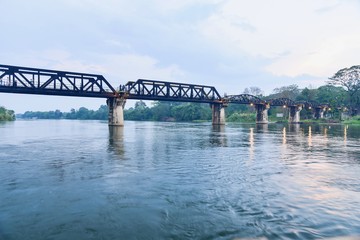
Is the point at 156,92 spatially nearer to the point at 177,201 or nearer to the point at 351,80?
the point at 177,201

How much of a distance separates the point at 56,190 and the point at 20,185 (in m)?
1.89

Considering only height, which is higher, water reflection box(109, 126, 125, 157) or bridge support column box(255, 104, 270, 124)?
bridge support column box(255, 104, 270, 124)

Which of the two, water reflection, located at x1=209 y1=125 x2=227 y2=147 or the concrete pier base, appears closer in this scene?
water reflection, located at x1=209 y1=125 x2=227 y2=147

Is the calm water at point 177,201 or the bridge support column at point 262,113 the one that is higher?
the bridge support column at point 262,113

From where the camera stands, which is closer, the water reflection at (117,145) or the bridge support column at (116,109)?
the water reflection at (117,145)

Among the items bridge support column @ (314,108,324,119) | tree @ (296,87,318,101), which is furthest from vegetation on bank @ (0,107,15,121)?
bridge support column @ (314,108,324,119)

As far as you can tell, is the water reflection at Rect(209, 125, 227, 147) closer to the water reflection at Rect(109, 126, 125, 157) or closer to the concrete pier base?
the water reflection at Rect(109, 126, 125, 157)

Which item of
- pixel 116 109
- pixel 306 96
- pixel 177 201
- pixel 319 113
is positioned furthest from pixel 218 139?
pixel 306 96

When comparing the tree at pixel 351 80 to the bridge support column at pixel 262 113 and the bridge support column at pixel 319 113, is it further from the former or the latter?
the bridge support column at pixel 262 113

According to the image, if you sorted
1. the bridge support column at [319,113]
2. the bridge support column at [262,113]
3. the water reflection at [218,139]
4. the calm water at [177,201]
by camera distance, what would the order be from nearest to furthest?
the calm water at [177,201]
the water reflection at [218,139]
the bridge support column at [262,113]
the bridge support column at [319,113]

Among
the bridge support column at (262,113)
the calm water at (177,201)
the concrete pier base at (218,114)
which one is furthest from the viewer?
the bridge support column at (262,113)

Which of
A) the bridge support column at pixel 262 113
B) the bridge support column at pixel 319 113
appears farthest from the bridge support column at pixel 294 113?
the bridge support column at pixel 319 113

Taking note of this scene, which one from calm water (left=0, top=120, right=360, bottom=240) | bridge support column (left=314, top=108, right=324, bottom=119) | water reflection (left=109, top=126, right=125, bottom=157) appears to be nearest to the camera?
calm water (left=0, top=120, right=360, bottom=240)

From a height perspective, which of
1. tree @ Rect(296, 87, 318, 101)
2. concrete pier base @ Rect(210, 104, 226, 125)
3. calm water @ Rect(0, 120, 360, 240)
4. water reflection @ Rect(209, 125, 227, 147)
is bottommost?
water reflection @ Rect(209, 125, 227, 147)
